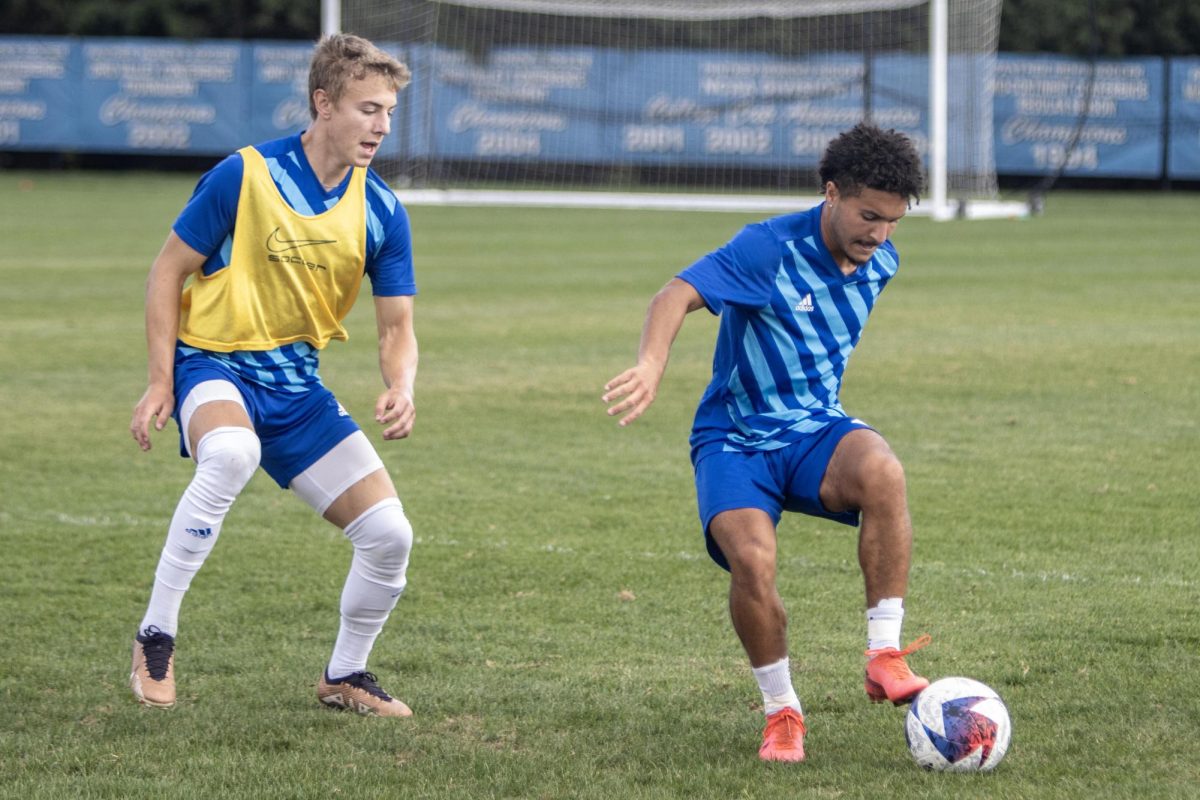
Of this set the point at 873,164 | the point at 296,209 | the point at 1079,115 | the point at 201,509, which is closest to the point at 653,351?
the point at 873,164

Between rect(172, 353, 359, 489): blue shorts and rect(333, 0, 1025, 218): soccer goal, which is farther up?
rect(333, 0, 1025, 218): soccer goal

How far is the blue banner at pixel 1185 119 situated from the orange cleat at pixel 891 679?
96.2 feet

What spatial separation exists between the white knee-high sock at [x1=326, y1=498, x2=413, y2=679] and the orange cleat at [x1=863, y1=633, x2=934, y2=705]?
136 centimetres

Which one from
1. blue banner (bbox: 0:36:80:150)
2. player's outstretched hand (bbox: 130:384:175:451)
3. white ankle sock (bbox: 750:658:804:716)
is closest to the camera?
white ankle sock (bbox: 750:658:804:716)

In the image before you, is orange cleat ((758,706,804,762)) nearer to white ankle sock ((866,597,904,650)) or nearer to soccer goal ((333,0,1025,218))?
white ankle sock ((866,597,904,650))

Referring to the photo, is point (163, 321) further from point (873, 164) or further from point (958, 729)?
point (958, 729)

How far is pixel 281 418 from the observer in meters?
4.93

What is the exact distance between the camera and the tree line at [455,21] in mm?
30891

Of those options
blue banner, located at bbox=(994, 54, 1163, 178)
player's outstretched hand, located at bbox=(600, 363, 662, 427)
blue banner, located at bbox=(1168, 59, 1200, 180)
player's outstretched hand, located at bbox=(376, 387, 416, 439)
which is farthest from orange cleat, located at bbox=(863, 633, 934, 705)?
blue banner, located at bbox=(1168, 59, 1200, 180)

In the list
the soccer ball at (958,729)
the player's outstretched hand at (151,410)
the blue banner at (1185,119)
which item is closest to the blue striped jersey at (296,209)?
the player's outstretched hand at (151,410)

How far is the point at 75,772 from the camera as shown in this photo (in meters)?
4.33

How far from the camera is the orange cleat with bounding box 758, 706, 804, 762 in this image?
4336 millimetres

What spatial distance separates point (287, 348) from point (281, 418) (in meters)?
0.21

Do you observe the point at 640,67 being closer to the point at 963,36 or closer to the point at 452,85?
the point at 452,85
